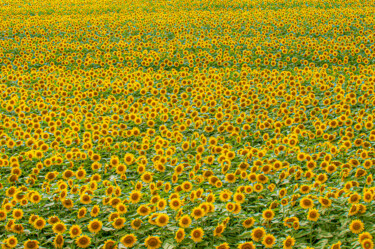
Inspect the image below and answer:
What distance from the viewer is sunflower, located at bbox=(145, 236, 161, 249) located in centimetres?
362

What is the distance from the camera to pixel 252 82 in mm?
9289

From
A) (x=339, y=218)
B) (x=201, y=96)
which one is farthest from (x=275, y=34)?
(x=339, y=218)

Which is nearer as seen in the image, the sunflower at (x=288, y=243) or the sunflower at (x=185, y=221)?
the sunflower at (x=288, y=243)

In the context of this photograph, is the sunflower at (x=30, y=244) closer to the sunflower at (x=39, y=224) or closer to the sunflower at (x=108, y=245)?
the sunflower at (x=39, y=224)

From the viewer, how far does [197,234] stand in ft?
11.9

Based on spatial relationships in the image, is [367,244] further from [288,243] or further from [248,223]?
[248,223]

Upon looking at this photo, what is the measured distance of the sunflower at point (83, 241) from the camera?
12.1 feet

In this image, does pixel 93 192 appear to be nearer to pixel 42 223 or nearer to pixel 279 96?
pixel 42 223

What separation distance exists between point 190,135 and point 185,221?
3227 millimetres

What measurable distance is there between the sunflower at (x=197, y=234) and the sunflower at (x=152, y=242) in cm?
35

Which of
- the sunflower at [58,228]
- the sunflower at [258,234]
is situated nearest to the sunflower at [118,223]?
the sunflower at [58,228]

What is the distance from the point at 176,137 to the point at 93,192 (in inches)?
78.3

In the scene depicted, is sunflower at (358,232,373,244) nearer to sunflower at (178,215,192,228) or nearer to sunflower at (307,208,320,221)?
sunflower at (307,208,320,221)

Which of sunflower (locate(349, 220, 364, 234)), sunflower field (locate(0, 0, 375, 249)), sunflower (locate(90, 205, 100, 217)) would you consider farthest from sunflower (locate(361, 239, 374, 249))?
sunflower (locate(90, 205, 100, 217))
